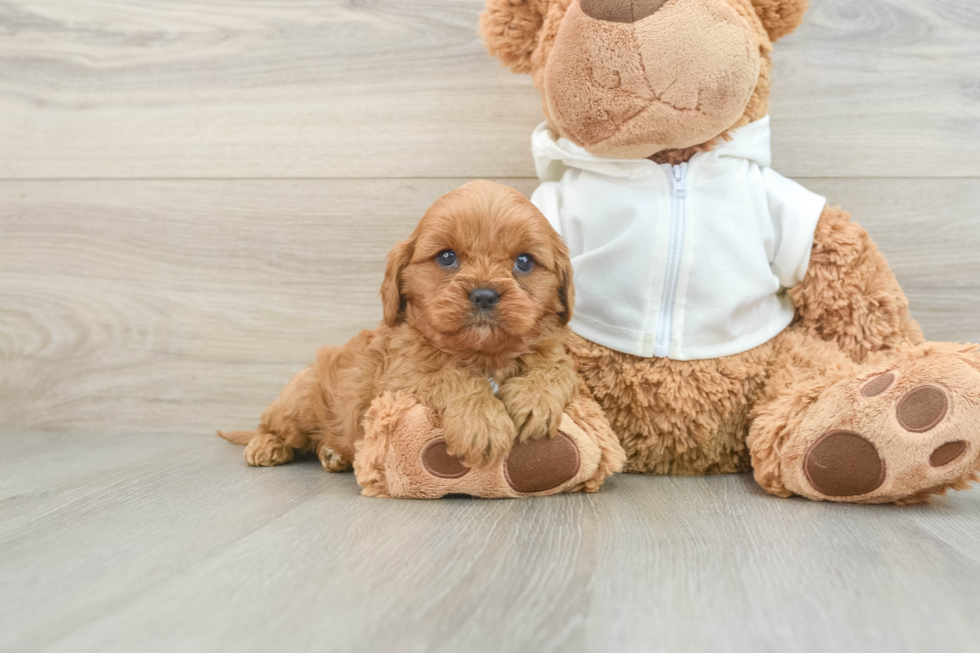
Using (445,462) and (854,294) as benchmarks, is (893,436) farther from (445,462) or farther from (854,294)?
(445,462)

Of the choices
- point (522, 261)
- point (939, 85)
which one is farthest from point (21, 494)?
point (939, 85)

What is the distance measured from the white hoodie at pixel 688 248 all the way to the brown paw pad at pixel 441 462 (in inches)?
13.9

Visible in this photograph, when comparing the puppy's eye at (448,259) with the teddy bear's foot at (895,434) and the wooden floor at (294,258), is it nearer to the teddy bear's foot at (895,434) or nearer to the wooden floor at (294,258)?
the wooden floor at (294,258)

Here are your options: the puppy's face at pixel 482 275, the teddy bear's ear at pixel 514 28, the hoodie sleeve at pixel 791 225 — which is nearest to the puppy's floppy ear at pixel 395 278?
the puppy's face at pixel 482 275

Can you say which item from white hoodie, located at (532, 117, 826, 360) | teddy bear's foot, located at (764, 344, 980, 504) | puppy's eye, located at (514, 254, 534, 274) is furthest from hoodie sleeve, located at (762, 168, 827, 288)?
puppy's eye, located at (514, 254, 534, 274)

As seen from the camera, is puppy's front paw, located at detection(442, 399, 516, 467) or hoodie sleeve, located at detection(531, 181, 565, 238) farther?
hoodie sleeve, located at detection(531, 181, 565, 238)

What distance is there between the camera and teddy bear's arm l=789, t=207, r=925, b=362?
4.15 ft

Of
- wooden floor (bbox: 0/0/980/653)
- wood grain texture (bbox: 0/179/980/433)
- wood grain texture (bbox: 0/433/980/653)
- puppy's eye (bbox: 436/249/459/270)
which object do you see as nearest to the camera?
wood grain texture (bbox: 0/433/980/653)

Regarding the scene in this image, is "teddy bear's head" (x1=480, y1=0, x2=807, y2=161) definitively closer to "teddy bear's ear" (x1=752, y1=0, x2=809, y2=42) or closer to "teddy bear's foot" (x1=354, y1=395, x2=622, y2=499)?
"teddy bear's ear" (x1=752, y1=0, x2=809, y2=42)

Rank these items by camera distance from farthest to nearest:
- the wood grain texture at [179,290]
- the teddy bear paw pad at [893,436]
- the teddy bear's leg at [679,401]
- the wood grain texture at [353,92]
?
the wood grain texture at [179,290] < the wood grain texture at [353,92] < the teddy bear's leg at [679,401] < the teddy bear paw pad at [893,436]

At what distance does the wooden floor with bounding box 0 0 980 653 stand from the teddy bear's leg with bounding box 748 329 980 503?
0.16 ft

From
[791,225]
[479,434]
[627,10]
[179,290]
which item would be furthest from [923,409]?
[179,290]

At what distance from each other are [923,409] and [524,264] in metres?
0.62

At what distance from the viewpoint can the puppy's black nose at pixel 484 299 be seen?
41.6 inches
